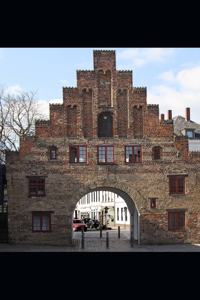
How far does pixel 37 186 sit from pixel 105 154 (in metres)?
4.69

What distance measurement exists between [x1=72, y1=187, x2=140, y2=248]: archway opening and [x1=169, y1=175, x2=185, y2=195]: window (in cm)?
273

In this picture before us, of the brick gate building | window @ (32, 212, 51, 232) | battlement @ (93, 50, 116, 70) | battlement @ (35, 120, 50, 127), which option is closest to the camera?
window @ (32, 212, 51, 232)

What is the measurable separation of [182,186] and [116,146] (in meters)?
4.87

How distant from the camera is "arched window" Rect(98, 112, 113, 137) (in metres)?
33.7

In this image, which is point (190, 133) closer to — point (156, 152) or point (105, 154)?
point (156, 152)

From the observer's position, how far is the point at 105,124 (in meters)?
33.8

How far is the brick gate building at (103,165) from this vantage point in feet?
107

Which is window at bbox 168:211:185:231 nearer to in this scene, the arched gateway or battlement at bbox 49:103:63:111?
the arched gateway

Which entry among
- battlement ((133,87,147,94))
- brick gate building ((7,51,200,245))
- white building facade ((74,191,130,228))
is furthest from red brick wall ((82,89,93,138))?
white building facade ((74,191,130,228))

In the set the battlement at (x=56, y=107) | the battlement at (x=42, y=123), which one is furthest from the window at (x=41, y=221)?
the battlement at (x=56, y=107)

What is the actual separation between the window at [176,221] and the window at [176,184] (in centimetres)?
137

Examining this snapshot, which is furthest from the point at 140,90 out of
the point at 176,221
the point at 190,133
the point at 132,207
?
the point at 190,133
